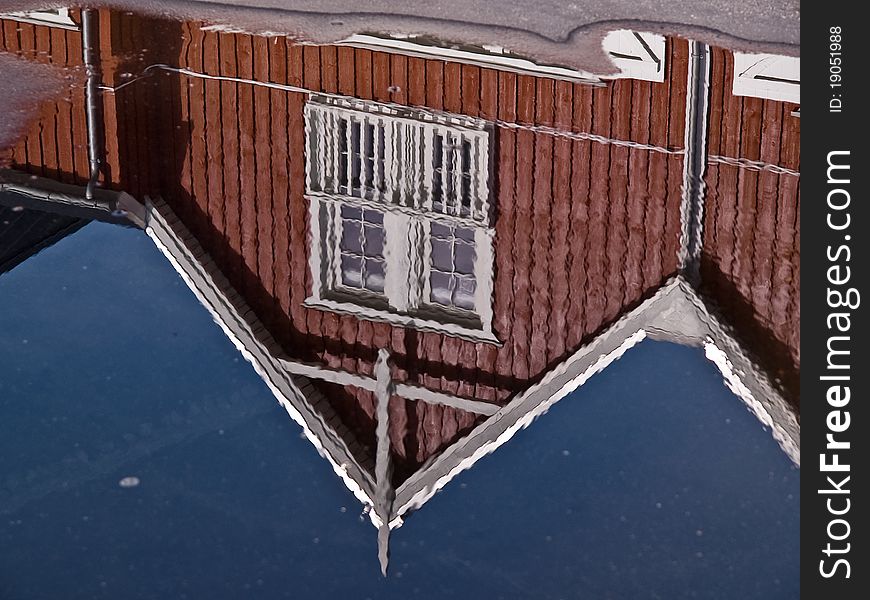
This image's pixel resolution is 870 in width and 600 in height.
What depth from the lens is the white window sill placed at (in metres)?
8.02

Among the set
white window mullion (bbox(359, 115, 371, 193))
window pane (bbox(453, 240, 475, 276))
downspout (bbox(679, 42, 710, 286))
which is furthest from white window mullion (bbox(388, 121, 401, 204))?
downspout (bbox(679, 42, 710, 286))

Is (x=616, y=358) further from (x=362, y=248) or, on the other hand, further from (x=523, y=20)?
(x=523, y=20)

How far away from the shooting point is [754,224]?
790cm

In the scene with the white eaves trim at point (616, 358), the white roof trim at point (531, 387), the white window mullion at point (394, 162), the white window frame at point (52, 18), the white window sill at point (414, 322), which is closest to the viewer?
the white roof trim at point (531, 387)

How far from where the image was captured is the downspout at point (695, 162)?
25.9ft

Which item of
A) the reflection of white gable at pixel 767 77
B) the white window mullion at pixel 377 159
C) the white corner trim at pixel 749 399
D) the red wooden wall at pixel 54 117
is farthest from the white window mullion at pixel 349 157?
the white corner trim at pixel 749 399

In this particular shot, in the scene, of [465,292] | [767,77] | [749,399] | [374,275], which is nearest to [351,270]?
[374,275]

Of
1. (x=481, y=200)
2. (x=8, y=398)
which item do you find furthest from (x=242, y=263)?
(x=8, y=398)

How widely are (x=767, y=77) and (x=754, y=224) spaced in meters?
0.94

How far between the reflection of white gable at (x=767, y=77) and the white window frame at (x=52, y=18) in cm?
428

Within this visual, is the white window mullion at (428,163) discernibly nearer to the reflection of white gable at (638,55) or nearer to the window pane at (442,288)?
the window pane at (442,288)

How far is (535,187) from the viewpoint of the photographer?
846cm
